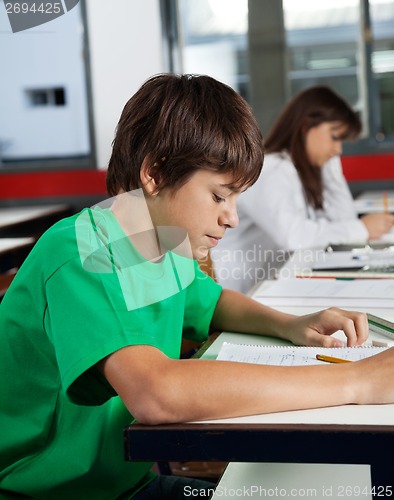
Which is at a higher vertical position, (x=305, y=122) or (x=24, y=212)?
(x=305, y=122)

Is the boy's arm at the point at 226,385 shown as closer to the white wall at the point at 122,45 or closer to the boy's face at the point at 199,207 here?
the boy's face at the point at 199,207

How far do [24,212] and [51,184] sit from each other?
1.43 ft

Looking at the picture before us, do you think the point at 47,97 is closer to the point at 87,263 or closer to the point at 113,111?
the point at 113,111

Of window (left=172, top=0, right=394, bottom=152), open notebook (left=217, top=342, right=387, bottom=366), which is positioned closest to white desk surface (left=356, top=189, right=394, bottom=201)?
window (left=172, top=0, right=394, bottom=152)

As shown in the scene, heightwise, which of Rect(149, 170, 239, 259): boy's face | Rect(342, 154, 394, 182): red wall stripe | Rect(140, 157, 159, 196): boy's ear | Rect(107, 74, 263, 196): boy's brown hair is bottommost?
Rect(342, 154, 394, 182): red wall stripe

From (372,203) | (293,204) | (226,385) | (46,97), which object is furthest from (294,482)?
(46,97)

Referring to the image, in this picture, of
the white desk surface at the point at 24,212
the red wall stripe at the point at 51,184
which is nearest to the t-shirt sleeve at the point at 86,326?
the white desk surface at the point at 24,212

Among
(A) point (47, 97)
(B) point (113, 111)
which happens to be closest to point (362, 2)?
(B) point (113, 111)

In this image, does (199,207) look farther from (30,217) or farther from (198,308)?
(30,217)

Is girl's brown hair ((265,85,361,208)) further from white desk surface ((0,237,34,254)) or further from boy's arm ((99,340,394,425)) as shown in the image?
boy's arm ((99,340,394,425))

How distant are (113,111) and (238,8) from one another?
1.03 meters

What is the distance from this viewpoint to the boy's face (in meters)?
1.07

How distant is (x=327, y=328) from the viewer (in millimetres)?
1267

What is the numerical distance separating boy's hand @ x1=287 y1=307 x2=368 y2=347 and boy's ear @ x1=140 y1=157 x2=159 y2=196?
37cm
